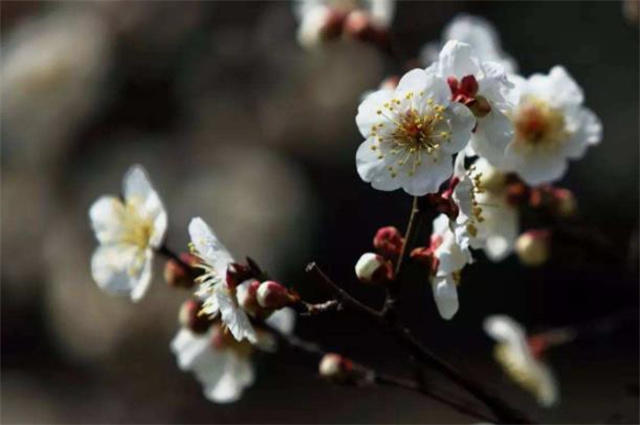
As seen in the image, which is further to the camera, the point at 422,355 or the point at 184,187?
the point at 184,187

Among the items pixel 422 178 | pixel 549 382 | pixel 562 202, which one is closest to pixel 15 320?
pixel 549 382

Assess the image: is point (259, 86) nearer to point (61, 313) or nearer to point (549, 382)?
point (61, 313)

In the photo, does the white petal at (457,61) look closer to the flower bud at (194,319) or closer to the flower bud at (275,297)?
the flower bud at (275,297)

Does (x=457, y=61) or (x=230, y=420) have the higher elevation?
(x=230, y=420)

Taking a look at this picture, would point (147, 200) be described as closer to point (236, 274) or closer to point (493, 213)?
point (236, 274)

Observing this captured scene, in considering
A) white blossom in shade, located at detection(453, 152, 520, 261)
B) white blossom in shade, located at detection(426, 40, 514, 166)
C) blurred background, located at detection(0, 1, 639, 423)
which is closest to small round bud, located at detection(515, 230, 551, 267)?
white blossom in shade, located at detection(453, 152, 520, 261)

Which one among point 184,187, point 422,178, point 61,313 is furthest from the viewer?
point 184,187

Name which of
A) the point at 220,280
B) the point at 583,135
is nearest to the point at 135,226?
the point at 220,280
